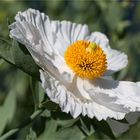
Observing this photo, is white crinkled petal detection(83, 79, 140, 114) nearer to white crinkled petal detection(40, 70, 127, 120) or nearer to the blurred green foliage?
white crinkled petal detection(40, 70, 127, 120)

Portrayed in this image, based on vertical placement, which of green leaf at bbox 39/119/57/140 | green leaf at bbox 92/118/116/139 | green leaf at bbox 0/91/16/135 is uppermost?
green leaf at bbox 0/91/16/135

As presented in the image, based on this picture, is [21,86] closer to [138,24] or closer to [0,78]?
[0,78]

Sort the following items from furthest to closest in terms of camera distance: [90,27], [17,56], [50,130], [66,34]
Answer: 1. [90,27]
2. [66,34]
3. [50,130]
4. [17,56]

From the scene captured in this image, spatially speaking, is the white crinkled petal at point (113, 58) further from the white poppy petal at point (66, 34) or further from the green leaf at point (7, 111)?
the green leaf at point (7, 111)

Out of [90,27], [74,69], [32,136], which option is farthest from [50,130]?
[90,27]

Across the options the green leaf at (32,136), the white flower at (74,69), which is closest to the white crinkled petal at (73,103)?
the white flower at (74,69)

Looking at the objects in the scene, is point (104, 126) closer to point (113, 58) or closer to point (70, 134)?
point (70, 134)

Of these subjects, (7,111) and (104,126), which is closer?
(104,126)

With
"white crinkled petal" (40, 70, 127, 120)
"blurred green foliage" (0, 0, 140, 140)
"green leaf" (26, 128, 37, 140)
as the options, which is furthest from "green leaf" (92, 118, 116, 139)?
"blurred green foliage" (0, 0, 140, 140)
